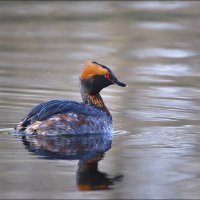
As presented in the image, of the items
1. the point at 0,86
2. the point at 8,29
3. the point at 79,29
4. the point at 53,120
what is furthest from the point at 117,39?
the point at 53,120

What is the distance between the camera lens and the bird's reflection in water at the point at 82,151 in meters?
8.49

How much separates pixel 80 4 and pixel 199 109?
46.6 ft

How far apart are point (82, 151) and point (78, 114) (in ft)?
2.96

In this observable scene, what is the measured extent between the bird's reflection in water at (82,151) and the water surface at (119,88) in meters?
0.10

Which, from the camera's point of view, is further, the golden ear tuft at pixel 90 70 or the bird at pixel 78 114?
the golden ear tuft at pixel 90 70

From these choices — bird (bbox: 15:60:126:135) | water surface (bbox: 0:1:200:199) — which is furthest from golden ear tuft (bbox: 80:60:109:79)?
water surface (bbox: 0:1:200:199)

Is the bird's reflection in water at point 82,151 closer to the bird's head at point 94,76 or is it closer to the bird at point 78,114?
the bird at point 78,114

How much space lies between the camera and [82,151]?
32.3ft

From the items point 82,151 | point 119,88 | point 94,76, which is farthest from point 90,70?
point 119,88

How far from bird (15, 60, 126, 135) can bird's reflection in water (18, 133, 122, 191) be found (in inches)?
3.4

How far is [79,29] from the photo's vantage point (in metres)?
22.2

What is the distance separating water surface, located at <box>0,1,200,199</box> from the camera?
8523 millimetres

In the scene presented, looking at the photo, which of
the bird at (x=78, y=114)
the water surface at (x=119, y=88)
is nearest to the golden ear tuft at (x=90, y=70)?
the bird at (x=78, y=114)

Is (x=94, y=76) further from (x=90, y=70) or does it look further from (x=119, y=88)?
(x=119, y=88)
